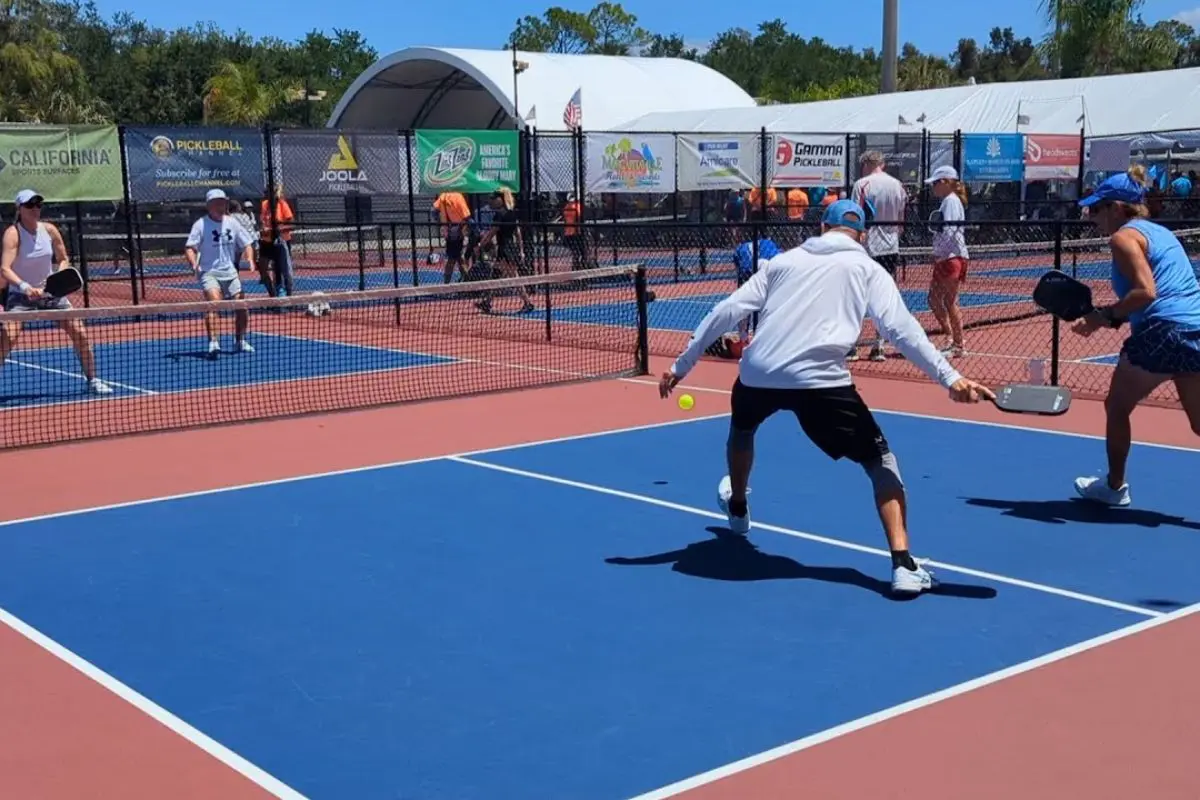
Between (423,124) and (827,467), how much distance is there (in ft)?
149

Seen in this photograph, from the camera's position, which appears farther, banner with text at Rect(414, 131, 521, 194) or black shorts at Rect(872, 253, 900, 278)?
banner with text at Rect(414, 131, 521, 194)

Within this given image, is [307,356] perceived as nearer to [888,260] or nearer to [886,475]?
[888,260]

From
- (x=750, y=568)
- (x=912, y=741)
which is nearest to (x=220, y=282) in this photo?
(x=750, y=568)

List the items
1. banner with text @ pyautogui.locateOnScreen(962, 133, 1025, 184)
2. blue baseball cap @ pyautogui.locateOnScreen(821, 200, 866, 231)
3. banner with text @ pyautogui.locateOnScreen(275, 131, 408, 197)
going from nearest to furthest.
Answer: blue baseball cap @ pyautogui.locateOnScreen(821, 200, 866, 231) < banner with text @ pyautogui.locateOnScreen(275, 131, 408, 197) < banner with text @ pyautogui.locateOnScreen(962, 133, 1025, 184)

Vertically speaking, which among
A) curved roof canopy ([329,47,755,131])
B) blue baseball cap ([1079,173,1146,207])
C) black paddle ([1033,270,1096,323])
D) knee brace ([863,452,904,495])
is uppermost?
curved roof canopy ([329,47,755,131])

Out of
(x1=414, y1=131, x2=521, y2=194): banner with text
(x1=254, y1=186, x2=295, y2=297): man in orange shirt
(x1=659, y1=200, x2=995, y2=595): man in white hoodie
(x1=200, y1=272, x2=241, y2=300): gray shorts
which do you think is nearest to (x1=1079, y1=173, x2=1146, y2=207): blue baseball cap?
(x1=659, y1=200, x2=995, y2=595): man in white hoodie

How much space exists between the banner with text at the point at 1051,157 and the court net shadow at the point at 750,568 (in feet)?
77.7

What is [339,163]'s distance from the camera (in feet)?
70.4

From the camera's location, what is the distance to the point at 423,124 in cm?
5212

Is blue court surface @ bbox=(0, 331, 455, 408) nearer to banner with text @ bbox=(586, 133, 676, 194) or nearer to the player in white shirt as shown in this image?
the player in white shirt

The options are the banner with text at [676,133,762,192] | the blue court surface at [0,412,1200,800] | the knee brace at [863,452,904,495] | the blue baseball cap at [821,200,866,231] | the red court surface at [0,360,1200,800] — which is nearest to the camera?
the red court surface at [0,360,1200,800]

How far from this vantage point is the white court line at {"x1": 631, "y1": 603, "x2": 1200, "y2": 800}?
4.31 metres

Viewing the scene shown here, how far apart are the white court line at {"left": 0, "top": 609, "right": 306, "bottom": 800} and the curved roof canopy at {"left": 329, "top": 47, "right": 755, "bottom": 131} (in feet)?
126

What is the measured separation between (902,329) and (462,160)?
654 inches
